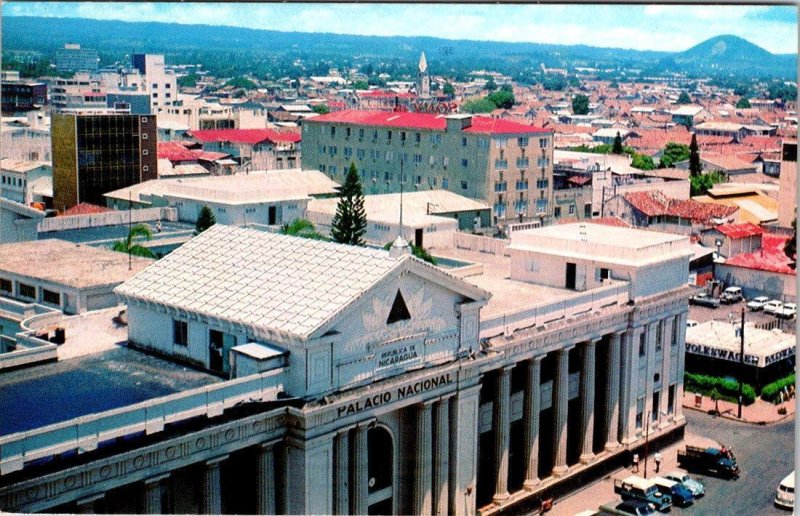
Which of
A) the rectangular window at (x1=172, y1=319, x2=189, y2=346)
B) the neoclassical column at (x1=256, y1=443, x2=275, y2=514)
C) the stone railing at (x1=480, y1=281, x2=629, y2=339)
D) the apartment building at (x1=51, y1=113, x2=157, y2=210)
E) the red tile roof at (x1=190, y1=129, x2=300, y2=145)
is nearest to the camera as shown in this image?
the neoclassical column at (x1=256, y1=443, x2=275, y2=514)

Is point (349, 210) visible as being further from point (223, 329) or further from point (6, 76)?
point (6, 76)

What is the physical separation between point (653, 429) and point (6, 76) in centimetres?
5816

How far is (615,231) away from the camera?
Result: 23969 millimetres

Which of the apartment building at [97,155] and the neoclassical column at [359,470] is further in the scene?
the apartment building at [97,155]

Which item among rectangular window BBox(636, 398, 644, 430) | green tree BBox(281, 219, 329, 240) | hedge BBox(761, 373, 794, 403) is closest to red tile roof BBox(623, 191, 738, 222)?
hedge BBox(761, 373, 794, 403)

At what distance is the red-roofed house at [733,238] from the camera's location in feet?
122

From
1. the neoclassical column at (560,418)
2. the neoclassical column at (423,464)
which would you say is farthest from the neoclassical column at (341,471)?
the neoclassical column at (560,418)

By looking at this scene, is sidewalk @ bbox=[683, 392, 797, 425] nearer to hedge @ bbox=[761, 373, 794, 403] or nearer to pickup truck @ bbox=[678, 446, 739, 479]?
hedge @ bbox=[761, 373, 794, 403]

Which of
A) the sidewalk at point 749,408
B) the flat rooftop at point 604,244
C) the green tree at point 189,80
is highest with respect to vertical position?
the green tree at point 189,80

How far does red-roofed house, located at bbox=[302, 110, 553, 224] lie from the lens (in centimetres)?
4112

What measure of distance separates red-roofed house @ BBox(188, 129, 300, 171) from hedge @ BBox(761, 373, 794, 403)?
32.1 metres

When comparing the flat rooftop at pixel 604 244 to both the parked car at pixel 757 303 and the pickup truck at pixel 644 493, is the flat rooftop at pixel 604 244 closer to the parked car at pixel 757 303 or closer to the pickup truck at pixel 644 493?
the pickup truck at pixel 644 493

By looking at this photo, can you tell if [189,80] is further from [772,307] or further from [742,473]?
[742,473]

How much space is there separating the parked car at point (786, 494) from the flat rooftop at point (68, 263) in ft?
38.9
